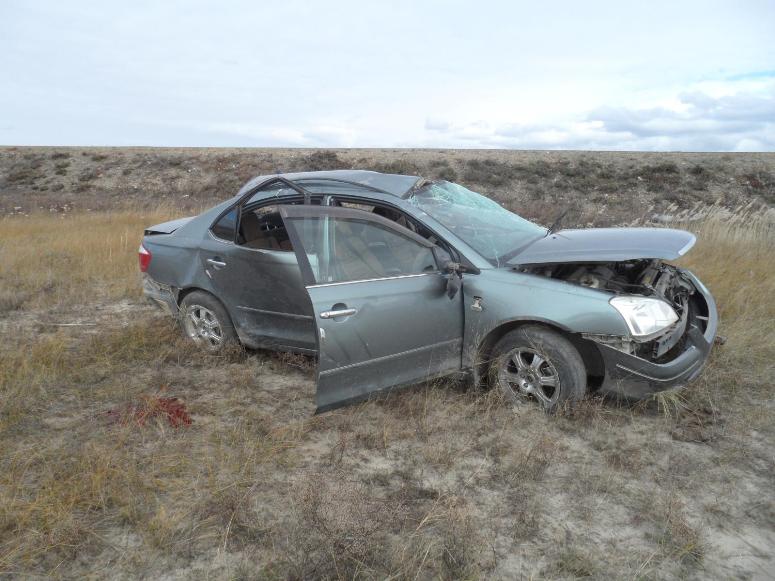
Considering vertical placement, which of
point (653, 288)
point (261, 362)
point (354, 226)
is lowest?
point (261, 362)

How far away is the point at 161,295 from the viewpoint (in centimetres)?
561

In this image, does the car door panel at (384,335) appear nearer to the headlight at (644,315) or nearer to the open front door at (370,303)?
the open front door at (370,303)

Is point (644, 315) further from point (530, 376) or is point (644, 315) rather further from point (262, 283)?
point (262, 283)

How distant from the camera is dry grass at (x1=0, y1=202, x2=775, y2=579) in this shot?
2.61 metres

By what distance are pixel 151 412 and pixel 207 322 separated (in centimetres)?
138

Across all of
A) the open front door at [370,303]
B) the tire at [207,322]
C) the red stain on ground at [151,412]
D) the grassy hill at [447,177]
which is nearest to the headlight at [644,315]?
the open front door at [370,303]

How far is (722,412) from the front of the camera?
3.94 metres

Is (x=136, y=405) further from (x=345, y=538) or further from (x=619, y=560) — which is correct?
(x=619, y=560)

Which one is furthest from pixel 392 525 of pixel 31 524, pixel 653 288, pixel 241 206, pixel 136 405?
pixel 241 206

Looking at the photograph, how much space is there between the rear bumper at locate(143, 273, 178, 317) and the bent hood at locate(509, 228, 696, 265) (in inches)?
130

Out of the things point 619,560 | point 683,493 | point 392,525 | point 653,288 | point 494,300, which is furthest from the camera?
point 653,288

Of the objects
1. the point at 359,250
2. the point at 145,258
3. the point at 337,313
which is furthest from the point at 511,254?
the point at 145,258

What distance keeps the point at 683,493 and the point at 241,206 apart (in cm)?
388

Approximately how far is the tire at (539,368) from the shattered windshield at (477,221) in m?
0.58
